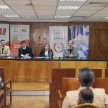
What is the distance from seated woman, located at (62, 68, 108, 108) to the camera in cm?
153

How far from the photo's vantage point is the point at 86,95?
4.99 feet

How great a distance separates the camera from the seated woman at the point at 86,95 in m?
1.53

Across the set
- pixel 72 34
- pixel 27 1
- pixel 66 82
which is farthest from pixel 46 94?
pixel 72 34

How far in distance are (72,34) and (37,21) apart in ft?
6.68

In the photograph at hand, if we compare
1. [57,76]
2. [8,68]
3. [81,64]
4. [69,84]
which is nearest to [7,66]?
[8,68]

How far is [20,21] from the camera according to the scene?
8.94 meters

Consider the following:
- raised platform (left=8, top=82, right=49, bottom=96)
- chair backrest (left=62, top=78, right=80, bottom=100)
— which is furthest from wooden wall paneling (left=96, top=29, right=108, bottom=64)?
chair backrest (left=62, top=78, right=80, bottom=100)

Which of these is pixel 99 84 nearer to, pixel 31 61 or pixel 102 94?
pixel 102 94

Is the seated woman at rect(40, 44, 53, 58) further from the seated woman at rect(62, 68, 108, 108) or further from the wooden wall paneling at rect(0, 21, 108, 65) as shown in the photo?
the seated woman at rect(62, 68, 108, 108)

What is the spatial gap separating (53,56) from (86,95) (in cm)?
462

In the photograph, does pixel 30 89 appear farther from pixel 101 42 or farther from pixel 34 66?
pixel 101 42

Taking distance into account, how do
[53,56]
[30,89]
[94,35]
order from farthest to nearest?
[94,35] → [53,56] → [30,89]

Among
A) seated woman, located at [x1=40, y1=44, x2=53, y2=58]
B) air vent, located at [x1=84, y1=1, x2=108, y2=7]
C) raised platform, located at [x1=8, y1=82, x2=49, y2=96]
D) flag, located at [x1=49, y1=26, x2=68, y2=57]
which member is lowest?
raised platform, located at [x1=8, y1=82, x2=49, y2=96]

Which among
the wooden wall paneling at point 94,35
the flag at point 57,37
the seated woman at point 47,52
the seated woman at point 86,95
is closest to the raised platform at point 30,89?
the seated woman at point 47,52
